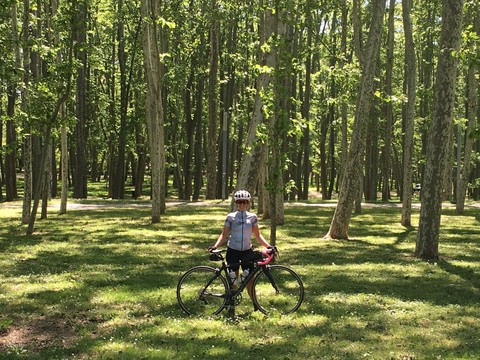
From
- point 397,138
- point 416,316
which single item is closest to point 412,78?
point 416,316

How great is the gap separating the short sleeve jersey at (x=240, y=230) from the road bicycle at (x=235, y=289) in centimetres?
24

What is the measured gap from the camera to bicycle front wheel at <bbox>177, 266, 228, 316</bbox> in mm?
8961

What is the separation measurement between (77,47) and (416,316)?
13.2 m

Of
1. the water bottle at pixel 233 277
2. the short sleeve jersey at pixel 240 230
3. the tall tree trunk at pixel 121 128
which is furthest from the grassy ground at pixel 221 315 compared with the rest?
the tall tree trunk at pixel 121 128

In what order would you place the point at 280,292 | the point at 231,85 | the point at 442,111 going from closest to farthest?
the point at 280,292 < the point at 442,111 < the point at 231,85

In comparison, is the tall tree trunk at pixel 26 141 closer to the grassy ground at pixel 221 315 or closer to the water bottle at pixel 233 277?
the grassy ground at pixel 221 315

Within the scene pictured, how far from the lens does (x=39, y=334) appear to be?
27.2 feet

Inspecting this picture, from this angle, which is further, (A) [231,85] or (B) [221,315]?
(A) [231,85]

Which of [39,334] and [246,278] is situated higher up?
[246,278]

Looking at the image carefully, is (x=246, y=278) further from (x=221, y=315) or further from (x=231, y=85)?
(x=231, y=85)

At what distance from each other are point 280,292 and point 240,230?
7.43 feet

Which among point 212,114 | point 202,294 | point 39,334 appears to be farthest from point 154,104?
point 39,334

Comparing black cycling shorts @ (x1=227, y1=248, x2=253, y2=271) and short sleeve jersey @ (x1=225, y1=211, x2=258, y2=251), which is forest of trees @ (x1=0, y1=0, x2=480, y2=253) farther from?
black cycling shorts @ (x1=227, y1=248, x2=253, y2=271)

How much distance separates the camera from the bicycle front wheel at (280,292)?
902cm
